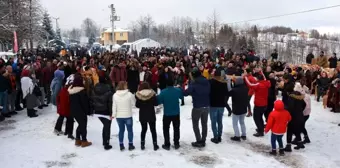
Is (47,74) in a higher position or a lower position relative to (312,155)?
higher

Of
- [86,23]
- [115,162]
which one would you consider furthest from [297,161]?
[86,23]

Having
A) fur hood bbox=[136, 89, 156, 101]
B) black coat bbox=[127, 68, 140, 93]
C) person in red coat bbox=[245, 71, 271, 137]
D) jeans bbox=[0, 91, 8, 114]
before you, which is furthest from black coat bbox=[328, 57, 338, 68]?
jeans bbox=[0, 91, 8, 114]

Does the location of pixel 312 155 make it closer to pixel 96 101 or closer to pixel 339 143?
pixel 339 143

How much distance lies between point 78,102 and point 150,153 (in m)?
2.04

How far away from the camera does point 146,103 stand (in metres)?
7.16

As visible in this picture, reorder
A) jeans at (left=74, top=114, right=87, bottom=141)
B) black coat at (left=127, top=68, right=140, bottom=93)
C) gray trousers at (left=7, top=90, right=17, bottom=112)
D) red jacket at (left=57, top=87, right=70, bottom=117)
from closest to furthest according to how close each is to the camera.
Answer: jeans at (left=74, top=114, right=87, bottom=141) → red jacket at (left=57, top=87, right=70, bottom=117) → gray trousers at (left=7, top=90, right=17, bottom=112) → black coat at (left=127, top=68, right=140, bottom=93)

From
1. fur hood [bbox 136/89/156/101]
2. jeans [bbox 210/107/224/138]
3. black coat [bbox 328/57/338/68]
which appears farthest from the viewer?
black coat [bbox 328/57/338/68]

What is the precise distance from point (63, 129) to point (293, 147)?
243 inches

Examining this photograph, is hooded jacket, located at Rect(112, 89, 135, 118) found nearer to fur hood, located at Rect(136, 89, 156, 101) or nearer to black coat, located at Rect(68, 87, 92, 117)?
fur hood, located at Rect(136, 89, 156, 101)

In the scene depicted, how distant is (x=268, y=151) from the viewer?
25.0 ft

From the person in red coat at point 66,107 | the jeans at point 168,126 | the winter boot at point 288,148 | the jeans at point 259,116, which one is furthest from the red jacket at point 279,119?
the person in red coat at point 66,107

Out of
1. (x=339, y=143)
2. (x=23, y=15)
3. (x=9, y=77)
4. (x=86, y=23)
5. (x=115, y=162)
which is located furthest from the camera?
(x=86, y=23)

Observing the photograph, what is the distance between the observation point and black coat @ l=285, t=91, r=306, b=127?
768cm

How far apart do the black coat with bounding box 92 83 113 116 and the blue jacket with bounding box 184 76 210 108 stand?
6.15 ft
